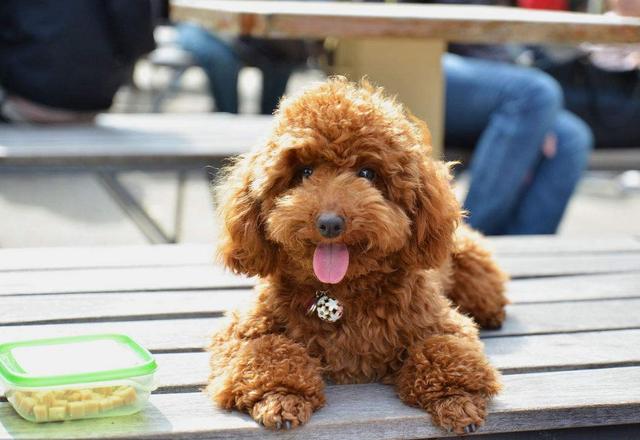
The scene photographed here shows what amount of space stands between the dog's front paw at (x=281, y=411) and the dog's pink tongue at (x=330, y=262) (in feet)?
0.86

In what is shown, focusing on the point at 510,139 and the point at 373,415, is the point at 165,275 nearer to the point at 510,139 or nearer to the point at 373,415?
the point at 373,415

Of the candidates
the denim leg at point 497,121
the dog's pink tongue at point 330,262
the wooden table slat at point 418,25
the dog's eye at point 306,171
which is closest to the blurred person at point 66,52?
the wooden table slat at point 418,25

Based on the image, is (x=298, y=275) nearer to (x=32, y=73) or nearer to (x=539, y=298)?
(x=539, y=298)

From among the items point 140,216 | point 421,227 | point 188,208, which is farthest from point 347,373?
point 188,208

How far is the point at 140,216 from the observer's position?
4562 millimetres

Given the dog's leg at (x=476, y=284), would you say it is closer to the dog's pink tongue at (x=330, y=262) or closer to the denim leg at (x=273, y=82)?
the dog's pink tongue at (x=330, y=262)

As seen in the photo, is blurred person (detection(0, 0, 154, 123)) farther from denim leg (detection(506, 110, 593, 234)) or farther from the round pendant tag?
the round pendant tag

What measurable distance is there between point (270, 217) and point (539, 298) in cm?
126

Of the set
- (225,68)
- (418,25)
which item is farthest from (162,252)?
(225,68)

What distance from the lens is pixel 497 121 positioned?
4.29 metres

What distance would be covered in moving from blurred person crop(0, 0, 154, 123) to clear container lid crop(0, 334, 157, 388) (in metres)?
2.34

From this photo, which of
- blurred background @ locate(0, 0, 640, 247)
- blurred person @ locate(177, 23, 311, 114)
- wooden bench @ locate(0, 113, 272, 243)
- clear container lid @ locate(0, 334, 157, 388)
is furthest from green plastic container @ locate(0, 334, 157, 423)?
blurred person @ locate(177, 23, 311, 114)

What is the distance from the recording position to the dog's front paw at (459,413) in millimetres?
2053

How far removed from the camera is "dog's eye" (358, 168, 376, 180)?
2078 mm
